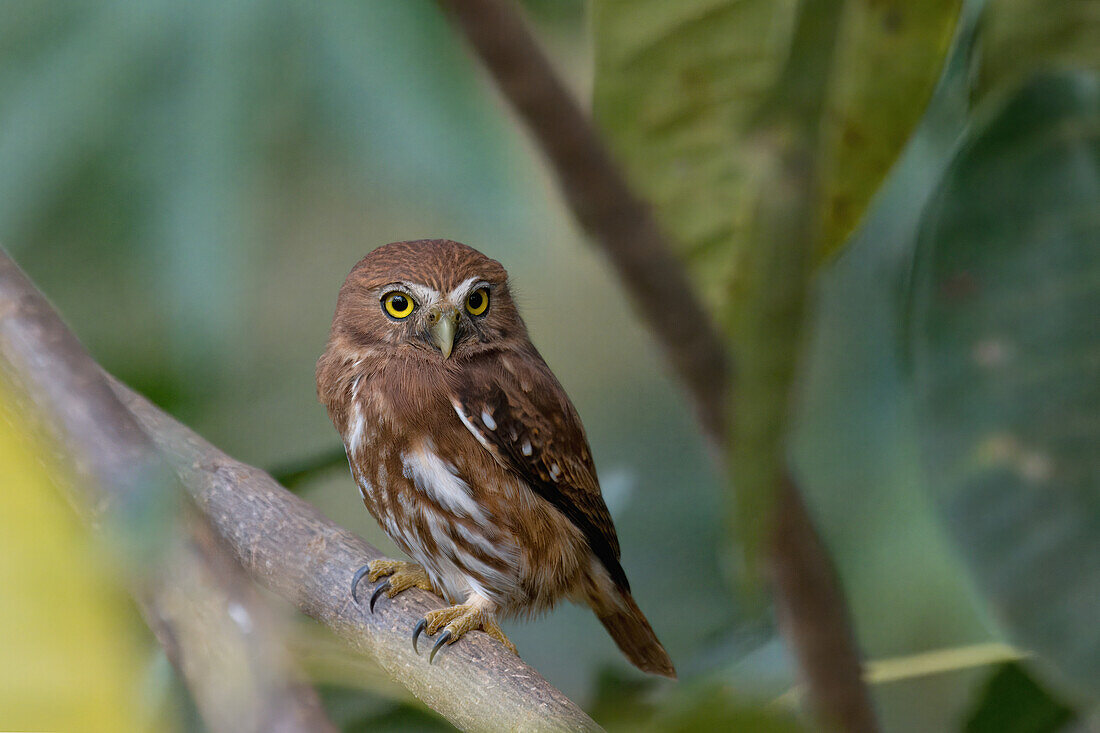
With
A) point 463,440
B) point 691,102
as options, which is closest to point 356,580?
point 463,440

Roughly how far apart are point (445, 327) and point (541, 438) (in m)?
0.18

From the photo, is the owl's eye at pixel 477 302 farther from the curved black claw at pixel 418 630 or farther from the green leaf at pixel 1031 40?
the green leaf at pixel 1031 40

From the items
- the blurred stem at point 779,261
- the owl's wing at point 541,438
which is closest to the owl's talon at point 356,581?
the owl's wing at point 541,438

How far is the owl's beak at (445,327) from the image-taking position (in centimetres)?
116

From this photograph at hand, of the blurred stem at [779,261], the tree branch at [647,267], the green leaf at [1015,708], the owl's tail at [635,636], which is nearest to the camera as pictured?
the blurred stem at [779,261]

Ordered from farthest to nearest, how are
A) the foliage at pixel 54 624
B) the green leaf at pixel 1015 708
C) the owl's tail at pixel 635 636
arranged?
the owl's tail at pixel 635 636, the green leaf at pixel 1015 708, the foliage at pixel 54 624

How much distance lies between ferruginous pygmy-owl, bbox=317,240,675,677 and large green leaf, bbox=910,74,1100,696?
0.44 m

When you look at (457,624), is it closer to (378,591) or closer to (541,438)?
(378,591)

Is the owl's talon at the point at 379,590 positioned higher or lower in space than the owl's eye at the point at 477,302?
lower

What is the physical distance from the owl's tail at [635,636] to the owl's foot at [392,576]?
241 millimetres

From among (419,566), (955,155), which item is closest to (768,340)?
(955,155)

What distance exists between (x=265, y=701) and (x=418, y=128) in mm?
1135

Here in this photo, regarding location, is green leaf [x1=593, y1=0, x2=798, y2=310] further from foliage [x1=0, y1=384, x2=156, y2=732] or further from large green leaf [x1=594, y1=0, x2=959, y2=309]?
foliage [x1=0, y1=384, x2=156, y2=732]

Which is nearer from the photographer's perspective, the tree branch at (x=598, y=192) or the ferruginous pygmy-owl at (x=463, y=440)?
the tree branch at (x=598, y=192)
